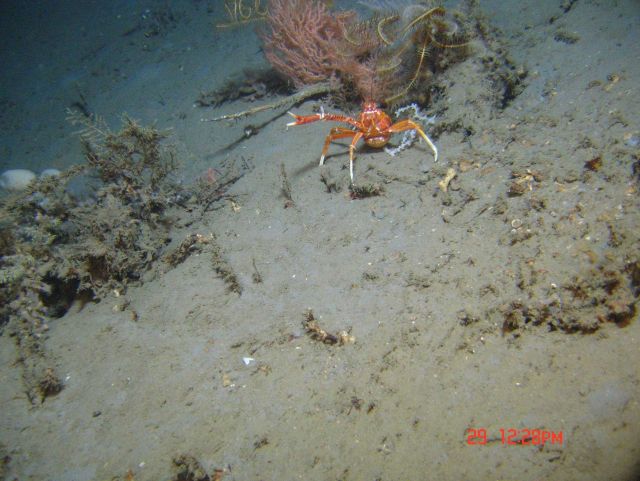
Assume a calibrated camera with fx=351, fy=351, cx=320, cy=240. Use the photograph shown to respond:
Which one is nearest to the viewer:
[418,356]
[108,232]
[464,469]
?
[464,469]

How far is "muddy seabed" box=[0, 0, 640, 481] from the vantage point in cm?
211

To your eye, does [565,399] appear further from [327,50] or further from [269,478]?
[327,50]

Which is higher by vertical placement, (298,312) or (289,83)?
(289,83)

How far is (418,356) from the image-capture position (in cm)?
246

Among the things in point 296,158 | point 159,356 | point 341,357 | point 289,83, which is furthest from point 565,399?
point 289,83

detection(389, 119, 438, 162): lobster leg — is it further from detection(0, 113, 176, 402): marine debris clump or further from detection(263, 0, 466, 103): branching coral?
detection(0, 113, 176, 402): marine debris clump

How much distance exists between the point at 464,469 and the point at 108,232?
3914 millimetres
